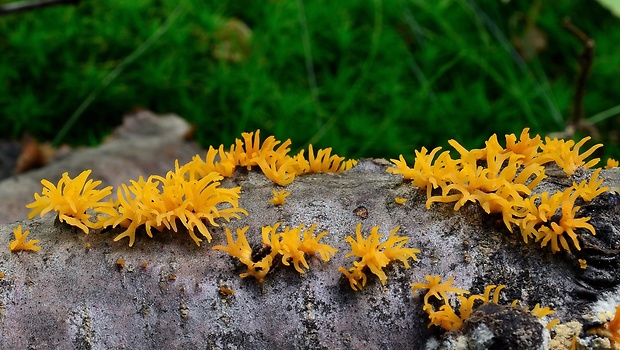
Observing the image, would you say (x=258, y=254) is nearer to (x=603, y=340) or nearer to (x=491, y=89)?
(x=603, y=340)

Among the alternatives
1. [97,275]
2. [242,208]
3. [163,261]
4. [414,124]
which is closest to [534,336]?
[242,208]

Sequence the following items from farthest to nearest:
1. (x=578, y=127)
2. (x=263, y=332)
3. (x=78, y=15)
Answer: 1. (x=78, y=15)
2. (x=578, y=127)
3. (x=263, y=332)

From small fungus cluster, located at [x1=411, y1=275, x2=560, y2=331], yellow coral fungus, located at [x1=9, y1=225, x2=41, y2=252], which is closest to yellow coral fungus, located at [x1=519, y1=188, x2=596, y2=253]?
small fungus cluster, located at [x1=411, y1=275, x2=560, y2=331]

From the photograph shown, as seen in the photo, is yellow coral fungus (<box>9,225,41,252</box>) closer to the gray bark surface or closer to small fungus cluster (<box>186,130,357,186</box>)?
the gray bark surface

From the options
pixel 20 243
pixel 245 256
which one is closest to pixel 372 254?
pixel 245 256

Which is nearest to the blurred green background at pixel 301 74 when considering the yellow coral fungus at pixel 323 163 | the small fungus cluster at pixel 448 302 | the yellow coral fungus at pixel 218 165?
the yellow coral fungus at pixel 323 163

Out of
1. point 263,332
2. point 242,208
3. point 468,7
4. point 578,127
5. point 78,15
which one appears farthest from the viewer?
point 468,7

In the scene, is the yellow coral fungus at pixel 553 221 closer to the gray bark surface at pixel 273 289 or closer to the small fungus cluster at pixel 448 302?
the gray bark surface at pixel 273 289
